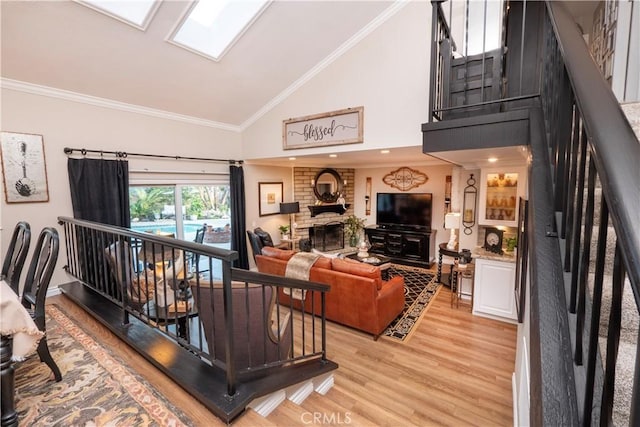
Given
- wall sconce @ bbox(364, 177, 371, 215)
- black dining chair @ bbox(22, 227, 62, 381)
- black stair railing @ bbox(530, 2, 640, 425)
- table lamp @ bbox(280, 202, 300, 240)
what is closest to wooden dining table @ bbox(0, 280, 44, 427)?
black dining chair @ bbox(22, 227, 62, 381)

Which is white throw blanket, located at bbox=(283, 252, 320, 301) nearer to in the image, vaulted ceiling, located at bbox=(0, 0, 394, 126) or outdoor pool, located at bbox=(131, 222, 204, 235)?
outdoor pool, located at bbox=(131, 222, 204, 235)

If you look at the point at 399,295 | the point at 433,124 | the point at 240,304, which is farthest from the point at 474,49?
the point at 240,304

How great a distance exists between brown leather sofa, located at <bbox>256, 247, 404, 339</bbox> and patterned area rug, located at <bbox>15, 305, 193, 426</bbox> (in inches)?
75.8

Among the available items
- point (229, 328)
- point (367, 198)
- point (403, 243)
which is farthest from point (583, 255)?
point (367, 198)

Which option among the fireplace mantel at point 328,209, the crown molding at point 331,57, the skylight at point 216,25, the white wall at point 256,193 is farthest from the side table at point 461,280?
the skylight at point 216,25

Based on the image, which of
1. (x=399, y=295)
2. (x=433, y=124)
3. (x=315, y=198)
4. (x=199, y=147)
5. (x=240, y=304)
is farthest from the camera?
(x=315, y=198)

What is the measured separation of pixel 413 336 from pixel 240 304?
2.51 metres

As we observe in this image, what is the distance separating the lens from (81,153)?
3643 mm

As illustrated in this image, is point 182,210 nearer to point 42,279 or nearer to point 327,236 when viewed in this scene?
point 42,279

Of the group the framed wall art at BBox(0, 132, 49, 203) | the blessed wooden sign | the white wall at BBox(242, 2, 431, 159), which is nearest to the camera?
the framed wall art at BBox(0, 132, 49, 203)

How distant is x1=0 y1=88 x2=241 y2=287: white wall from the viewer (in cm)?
321

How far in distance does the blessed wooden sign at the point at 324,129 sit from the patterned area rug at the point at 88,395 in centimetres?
338

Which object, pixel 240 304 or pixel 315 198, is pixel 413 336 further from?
pixel 315 198

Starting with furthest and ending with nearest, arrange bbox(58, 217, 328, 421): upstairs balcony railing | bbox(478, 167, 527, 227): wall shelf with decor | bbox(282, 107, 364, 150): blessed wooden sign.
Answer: bbox(478, 167, 527, 227): wall shelf with decor → bbox(282, 107, 364, 150): blessed wooden sign → bbox(58, 217, 328, 421): upstairs balcony railing
